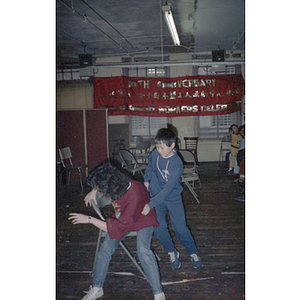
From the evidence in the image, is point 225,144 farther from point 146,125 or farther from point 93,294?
point 93,294

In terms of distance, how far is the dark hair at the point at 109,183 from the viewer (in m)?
1.72

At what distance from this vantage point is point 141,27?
5961 mm

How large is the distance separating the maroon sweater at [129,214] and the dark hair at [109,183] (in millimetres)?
71

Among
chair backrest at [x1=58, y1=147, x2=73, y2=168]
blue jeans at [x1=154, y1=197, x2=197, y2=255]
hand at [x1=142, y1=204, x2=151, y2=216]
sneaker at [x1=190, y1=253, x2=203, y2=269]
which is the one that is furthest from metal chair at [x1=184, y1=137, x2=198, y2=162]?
hand at [x1=142, y1=204, x2=151, y2=216]

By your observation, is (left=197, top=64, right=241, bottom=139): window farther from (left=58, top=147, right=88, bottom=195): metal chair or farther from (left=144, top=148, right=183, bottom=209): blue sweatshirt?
(left=144, top=148, right=183, bottom=209): blue sweatshirt

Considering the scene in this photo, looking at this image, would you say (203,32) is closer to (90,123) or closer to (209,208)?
(90,123)

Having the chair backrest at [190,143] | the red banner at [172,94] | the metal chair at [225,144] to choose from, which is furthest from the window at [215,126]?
the red banner at [172,94]

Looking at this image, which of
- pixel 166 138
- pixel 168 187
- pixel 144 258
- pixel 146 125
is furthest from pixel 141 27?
pixel 144 258

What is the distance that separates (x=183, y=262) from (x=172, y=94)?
5.64 meters

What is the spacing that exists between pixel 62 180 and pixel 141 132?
3.52m

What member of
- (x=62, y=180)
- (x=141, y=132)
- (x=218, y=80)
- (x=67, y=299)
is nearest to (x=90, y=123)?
(x=62, y=180)

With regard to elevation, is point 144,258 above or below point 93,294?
above

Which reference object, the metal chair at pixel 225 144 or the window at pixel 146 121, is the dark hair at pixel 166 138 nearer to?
the metal chair at pixel 225 144
